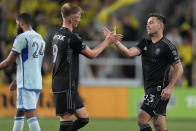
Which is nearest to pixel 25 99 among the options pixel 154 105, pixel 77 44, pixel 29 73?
pixel 29 73

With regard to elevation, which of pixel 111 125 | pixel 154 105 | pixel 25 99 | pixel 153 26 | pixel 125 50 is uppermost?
pixel 153 26

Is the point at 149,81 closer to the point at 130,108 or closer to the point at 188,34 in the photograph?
the point at 130,108

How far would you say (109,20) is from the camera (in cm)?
1806

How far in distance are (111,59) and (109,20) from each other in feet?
4.26

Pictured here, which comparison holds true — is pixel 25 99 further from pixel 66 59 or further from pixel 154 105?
pixel 154 105

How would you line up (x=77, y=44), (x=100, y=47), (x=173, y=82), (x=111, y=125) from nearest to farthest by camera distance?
(x=77, y=44) → (x=100, y=47) → (x=173, y=82) → (x=111, y=125)

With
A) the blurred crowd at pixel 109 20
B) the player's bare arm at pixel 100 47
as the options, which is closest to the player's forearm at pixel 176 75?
the player's bare arm at pixel 100 47

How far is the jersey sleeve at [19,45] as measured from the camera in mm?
9164

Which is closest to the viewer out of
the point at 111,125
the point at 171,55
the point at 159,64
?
the point at 171,55

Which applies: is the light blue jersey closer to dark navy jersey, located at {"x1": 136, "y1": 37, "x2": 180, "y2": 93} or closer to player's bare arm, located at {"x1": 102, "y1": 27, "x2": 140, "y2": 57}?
player's bare arm, located at {"x1": 102, "y1": 27, "x2": 140, "y2": 57}

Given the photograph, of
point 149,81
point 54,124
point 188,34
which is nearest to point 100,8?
point 188,34

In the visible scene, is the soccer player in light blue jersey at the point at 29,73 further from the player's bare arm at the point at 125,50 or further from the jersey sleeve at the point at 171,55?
the jersey sleeve at the point at 171,55

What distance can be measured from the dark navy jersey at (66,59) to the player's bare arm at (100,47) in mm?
100

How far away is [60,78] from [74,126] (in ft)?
2.68
